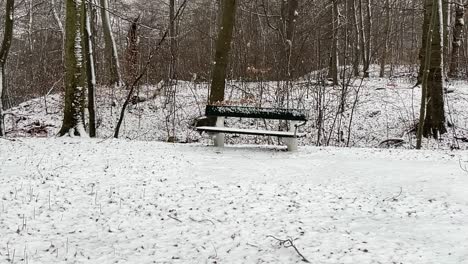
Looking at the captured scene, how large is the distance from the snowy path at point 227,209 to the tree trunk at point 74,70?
7.41 ft

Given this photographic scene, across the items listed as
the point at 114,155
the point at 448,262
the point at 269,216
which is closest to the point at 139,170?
the point at 114,155

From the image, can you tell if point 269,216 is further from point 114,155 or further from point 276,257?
point 114,155

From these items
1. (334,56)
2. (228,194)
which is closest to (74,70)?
(228,194)

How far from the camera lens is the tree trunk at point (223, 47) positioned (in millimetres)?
12484

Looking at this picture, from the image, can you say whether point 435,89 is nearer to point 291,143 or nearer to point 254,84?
point 291,143

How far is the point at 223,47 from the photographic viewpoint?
12.6 m

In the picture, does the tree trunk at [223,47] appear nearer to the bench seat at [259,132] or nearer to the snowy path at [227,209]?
the bench seat at [259,132]

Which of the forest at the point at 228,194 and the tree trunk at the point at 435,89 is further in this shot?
the tree trunk at the point at 435,89

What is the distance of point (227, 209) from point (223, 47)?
829 cm

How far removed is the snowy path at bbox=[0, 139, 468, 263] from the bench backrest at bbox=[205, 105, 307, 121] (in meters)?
1.23

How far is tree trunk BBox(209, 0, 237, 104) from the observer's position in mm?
12484

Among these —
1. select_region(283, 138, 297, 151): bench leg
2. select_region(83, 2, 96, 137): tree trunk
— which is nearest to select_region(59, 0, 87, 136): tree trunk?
select_region(83, 2, 96, 137): tree trunk

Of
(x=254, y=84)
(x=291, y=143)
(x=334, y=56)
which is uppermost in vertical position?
(x=334, y=56)

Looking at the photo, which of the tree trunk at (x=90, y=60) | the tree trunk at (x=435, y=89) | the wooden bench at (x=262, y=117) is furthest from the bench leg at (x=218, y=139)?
the tree trunk at (x=435, y=89)
